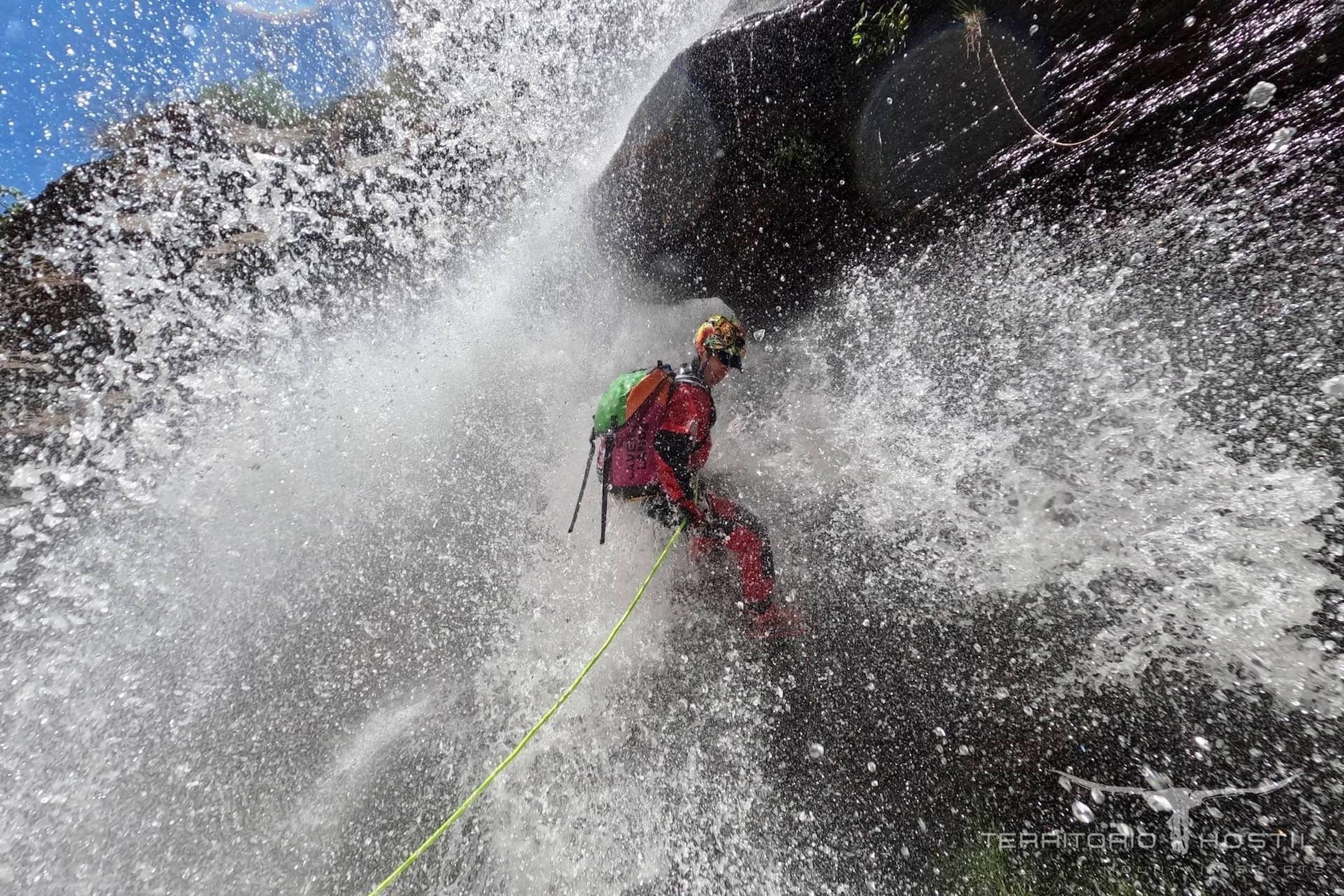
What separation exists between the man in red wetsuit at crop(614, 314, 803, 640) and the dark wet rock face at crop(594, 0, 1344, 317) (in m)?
1.71

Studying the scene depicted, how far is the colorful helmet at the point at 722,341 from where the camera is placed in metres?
5.05

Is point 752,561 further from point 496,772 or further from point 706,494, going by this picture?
point 496,772

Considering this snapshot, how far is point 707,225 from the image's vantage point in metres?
6.29

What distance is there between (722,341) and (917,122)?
2.48 m

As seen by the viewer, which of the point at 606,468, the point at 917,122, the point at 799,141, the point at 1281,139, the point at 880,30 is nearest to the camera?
the point at 1281,139

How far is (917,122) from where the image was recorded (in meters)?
4.35

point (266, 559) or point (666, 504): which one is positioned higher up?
point (266, 559)

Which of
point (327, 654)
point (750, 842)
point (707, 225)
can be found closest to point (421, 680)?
point (327, 654)

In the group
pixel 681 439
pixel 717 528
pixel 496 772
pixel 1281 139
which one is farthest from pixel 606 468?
pixel 1281 139

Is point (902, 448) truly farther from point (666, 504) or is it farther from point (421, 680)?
point (421, 680)

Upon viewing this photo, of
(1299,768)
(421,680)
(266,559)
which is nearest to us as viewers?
(1299,768)

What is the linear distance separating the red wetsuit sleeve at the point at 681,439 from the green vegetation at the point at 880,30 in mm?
3259

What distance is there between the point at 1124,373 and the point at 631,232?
587cm

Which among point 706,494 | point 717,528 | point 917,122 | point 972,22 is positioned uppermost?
point 972,22
